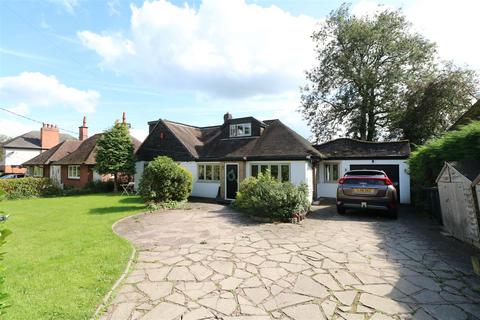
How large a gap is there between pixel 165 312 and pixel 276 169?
1253 cm

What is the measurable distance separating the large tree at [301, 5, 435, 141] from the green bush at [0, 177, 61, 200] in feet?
85.0

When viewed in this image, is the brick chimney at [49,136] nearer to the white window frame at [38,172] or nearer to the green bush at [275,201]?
the white window frame at [38,172]

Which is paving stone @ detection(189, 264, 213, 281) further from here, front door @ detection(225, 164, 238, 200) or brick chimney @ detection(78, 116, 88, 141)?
brick chimney @ detection(78, 116, 88, 141)

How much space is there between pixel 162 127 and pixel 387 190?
1681cm

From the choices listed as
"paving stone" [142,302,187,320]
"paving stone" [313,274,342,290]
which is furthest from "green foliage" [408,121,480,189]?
"paving stone" [142,302,187,320]

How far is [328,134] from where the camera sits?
28.5m

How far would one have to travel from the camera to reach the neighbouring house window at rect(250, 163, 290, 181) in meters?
15.3

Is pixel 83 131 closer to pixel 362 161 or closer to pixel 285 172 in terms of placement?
pixel 285 172

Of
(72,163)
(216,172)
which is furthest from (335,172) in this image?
(72,163)

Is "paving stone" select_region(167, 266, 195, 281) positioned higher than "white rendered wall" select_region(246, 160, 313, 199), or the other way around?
"white rendered wall" select_region(246, 160, 313, 199)

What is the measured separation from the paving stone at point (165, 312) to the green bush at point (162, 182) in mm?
9873

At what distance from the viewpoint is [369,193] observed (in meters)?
10.3

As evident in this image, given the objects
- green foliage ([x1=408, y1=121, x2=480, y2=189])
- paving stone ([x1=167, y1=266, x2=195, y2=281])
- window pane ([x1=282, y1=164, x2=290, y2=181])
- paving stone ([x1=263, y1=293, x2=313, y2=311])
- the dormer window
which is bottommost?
paving stone ([x1=263, y1=293, x2=313, y2=311])

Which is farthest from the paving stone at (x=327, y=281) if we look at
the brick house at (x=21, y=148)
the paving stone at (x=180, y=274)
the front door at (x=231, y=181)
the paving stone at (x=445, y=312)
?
the brick house at (x=21, y=148)
